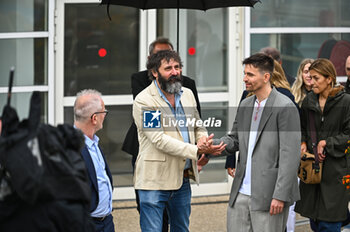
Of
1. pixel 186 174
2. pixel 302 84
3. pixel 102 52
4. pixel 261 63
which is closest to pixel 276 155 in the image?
pixel 261 63

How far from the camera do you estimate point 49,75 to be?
324 inches

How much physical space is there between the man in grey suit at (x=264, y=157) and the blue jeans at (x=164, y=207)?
0.56m

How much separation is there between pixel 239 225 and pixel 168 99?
1.19 meters

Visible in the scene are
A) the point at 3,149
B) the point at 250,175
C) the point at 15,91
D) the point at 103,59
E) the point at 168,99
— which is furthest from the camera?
the point at 103,59

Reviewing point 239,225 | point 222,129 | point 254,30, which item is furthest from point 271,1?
point 239,225

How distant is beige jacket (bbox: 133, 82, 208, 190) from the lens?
17.5ft

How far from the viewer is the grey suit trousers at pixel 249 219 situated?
16.6 ft

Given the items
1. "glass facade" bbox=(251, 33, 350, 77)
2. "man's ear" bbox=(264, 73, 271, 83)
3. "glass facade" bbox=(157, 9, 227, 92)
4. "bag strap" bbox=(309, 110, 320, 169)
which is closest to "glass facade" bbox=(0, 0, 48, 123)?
"glass facade" bbox=(157, 9, 227, 92)

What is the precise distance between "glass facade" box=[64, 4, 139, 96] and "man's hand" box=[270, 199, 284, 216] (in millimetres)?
4175

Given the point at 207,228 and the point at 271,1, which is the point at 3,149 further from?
the point at 271,1

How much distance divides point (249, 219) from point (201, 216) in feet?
8.92

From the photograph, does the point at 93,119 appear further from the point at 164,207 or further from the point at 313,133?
the point at 313,133

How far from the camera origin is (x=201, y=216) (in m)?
7.83

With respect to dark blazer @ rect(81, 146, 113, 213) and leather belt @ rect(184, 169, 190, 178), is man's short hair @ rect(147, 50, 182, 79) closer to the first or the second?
leather belt @ rect(184, 169, 190, 178)
